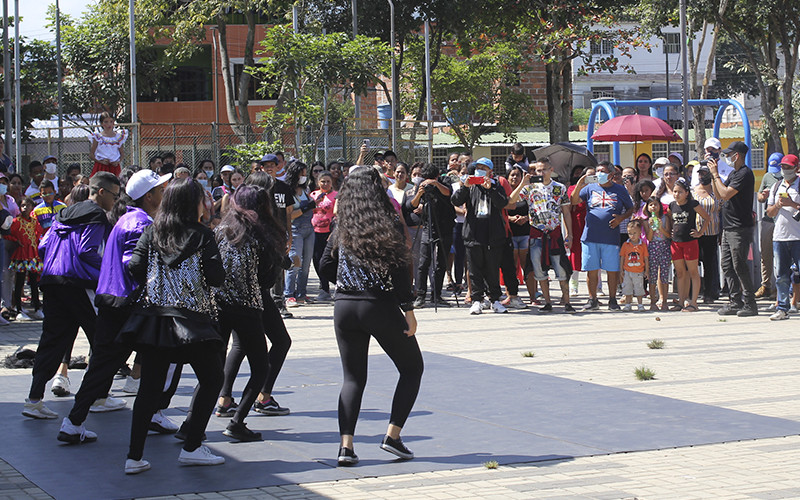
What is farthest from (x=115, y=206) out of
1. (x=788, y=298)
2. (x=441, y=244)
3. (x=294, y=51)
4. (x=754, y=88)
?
(x=754, y=88)

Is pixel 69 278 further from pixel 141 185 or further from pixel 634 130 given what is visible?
pixel 634 130

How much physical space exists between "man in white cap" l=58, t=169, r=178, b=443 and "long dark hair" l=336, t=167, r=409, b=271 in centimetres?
132

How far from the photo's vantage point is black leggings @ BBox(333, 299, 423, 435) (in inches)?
262

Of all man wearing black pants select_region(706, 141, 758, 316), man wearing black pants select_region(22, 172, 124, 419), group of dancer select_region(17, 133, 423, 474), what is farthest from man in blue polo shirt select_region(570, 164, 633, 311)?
man wearing black pants select_region(22, 172, 124, 419)

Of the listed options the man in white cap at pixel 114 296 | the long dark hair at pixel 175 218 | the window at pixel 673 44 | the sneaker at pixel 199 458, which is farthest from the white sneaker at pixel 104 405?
the window at pixel 673 44

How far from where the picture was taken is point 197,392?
671 cm

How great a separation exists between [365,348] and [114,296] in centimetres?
172

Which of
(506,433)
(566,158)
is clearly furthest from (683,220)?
(506,433)

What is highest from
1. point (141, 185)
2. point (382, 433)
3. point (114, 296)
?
point (141, 185)

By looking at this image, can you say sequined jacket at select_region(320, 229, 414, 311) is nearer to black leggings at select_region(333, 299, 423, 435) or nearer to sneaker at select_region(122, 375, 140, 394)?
black leggings at select_region(333, 299, 423, 435)

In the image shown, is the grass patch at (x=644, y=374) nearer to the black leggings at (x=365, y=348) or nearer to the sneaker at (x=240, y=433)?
the black leggings at (x=365, y=348)

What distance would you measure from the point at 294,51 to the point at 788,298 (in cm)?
1387

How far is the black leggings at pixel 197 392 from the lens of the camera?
6516 mm

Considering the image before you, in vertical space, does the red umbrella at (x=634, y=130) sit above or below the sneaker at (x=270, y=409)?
above
